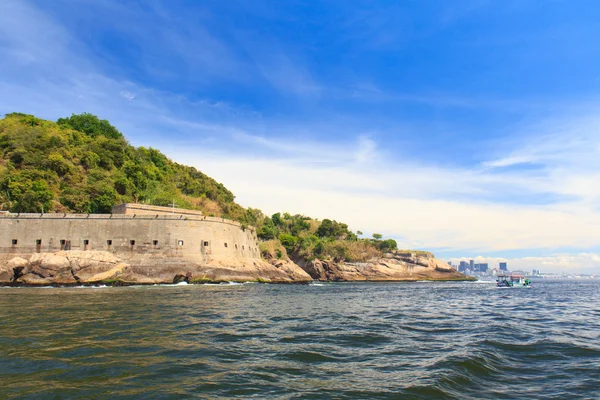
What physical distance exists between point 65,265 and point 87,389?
117 ft

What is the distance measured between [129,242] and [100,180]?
54.4 ft

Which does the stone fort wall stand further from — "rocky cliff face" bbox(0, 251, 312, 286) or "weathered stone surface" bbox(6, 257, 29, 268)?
→ "weathered stone surface" bbox(6, 257, 29, 268)

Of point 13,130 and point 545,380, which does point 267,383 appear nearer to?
point 545,380

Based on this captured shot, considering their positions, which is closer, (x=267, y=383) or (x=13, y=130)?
(x=267, y=383)

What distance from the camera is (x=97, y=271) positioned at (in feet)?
124

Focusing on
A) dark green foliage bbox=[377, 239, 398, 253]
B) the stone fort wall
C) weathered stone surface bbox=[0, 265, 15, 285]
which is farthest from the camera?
dark green foliage bbox=[377, 239, 398, 253]

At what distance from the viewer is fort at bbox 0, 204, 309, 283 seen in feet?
132

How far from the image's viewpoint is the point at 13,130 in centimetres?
5634

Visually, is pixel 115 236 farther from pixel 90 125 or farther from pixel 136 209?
pixel 90 125

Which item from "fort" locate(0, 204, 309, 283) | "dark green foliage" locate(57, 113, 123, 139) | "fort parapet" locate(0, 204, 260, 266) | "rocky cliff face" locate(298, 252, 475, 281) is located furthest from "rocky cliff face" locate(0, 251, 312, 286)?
"dark green foliage" locate(57, 113, 123, 139)

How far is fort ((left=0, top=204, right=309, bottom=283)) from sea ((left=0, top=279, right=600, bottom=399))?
2549 cm

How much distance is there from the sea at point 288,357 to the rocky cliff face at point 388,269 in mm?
58603

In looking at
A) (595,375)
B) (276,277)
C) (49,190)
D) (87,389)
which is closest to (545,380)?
(595,375)

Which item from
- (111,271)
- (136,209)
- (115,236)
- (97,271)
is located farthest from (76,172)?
(111,271)
